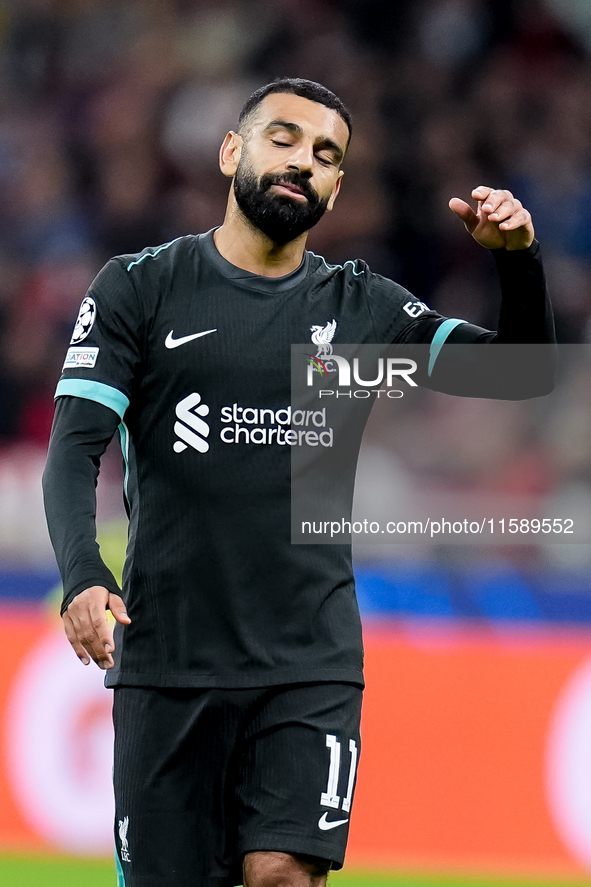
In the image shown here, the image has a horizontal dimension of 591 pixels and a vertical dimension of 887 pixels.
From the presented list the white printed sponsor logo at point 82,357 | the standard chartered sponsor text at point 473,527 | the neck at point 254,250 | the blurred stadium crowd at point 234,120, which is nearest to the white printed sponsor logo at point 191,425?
the white printed sponsor logo at point 82,357

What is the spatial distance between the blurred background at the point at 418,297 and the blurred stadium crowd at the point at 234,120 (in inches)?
0.6

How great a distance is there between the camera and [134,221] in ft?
27.8

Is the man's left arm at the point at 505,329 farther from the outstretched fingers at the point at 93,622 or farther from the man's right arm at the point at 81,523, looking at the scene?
the outstretched fingers at the point at 93,622

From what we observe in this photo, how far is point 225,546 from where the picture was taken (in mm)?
3039

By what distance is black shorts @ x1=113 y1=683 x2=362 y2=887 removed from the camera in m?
2.95

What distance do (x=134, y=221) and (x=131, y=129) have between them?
871mm

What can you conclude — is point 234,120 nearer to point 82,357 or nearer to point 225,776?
point 82,357

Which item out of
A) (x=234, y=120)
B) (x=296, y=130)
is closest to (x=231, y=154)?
(x=296, y=130)

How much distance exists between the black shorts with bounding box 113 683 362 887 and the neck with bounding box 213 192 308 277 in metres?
1.04

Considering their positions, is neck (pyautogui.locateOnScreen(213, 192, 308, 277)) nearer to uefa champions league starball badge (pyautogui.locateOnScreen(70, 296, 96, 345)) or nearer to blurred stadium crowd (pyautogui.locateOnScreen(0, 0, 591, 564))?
uefa champions league starball badge (pyautogui.locateOnScreen(70, 296, 96, 345))

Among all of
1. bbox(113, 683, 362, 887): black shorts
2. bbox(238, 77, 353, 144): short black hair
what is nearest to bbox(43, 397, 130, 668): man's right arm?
bbox(113, 683, 362, 887): black shorts

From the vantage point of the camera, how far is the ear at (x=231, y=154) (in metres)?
3.34

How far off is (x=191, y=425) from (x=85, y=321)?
363mm

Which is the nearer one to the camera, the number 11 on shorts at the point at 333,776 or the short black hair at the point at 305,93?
the number 11 on shorts at the point at 333,776
